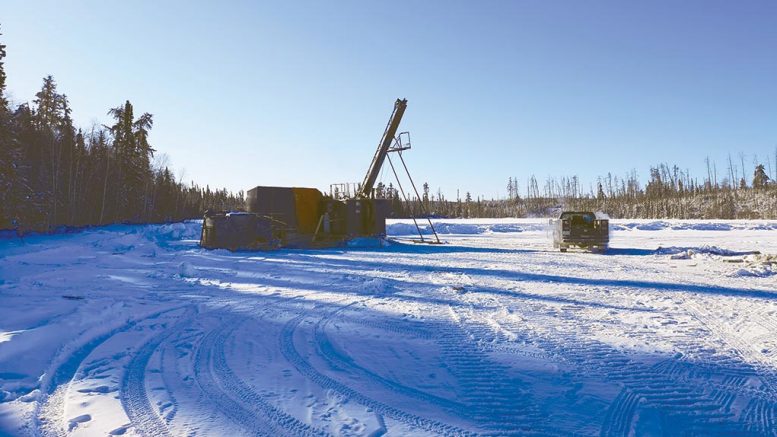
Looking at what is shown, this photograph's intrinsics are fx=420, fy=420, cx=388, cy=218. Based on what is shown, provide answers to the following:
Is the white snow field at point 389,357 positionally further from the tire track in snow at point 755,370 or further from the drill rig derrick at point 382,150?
the drill rig derrick at point 382,150

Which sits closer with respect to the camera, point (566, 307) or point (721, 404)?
point (721, 404)

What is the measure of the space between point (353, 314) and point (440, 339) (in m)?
2.00

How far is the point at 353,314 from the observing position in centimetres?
697

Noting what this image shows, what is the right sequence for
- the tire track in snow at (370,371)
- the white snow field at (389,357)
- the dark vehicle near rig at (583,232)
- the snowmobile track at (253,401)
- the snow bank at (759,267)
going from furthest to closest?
the dark vehicle near rig at (583,232) → the snow bank at (759,267) → the tire track in snow at (370,371) → the white snow field at (389,357) → the snowmobile track at (253,401)

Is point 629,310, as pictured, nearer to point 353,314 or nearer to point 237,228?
point 353,314

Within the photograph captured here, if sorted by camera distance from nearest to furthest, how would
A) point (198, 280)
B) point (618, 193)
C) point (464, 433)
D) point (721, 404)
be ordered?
1. point (464, 433)
2. point (721, 404)
3. point (198, 280)
4. point (618, 193)

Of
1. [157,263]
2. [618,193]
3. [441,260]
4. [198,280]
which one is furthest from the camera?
[618,193]

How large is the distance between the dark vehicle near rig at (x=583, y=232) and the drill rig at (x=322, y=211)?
10.0 m

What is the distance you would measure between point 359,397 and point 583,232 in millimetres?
17705

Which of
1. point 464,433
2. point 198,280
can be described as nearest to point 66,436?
point 464,433

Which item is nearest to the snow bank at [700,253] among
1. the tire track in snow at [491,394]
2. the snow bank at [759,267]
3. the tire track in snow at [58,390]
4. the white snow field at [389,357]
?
the snow bank at [759,267]

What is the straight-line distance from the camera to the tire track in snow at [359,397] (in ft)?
9.96

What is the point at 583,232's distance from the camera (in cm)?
1884

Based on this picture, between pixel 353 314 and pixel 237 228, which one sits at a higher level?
pixel 237 228
